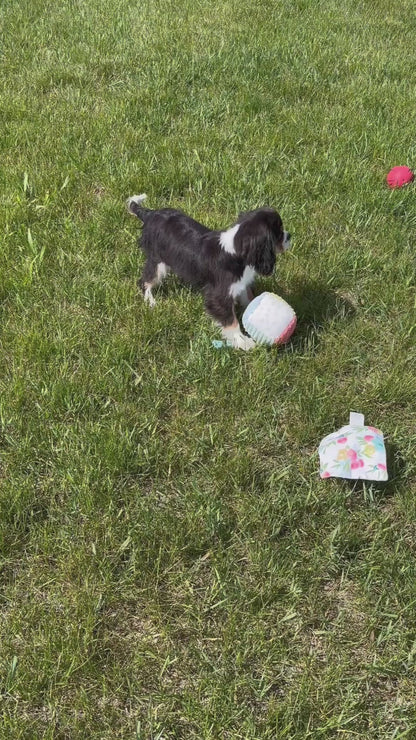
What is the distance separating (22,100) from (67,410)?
3.71 meters

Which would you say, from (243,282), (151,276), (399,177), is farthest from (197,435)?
(399,177)

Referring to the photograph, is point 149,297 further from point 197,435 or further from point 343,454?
point 343,454

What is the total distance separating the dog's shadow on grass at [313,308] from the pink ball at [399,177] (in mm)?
1295

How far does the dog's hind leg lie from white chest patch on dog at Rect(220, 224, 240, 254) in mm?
438

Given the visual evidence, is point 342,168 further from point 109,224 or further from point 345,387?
point 345,387

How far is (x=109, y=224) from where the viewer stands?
430 cm

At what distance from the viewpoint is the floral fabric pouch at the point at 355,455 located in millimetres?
2648

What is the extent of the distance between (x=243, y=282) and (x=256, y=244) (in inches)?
10.1

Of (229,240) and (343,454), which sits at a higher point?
(229,240)

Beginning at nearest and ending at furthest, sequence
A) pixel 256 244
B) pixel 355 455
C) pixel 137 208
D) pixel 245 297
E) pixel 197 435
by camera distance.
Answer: pixel 355 455 < pixel 197 435 < pixel 256 244 < pixel 245 297 < pixel 137 208

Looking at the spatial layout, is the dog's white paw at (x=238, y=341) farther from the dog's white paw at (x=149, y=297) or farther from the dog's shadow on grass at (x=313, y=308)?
the dog's white paw at (x=149, y=297)

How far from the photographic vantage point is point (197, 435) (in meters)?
3.03

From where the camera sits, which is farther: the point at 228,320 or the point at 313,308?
the point at 313,308

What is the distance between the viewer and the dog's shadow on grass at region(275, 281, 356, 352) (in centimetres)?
355
